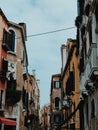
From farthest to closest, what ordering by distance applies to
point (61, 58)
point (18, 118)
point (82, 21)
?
point (61, 58)
point (18, 118)
point (82, 21)

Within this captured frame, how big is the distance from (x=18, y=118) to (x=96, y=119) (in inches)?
699

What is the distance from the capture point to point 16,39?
33.2 metres

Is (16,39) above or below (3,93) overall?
above

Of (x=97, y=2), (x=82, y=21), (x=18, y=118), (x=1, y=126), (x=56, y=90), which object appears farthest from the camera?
(x=56, y=90)

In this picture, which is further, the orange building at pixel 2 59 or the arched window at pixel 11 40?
the arched window at pixel 11 40

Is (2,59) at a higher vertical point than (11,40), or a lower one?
lower

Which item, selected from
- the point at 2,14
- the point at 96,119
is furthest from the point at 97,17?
the point at 2,14

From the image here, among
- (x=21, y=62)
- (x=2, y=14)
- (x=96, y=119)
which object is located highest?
(x=2, y=14)

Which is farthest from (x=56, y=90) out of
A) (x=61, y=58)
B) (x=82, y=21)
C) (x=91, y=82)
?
(x=91, y=82)

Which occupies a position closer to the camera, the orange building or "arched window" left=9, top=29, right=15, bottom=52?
the orange building

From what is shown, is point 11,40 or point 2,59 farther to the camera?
point 11,40

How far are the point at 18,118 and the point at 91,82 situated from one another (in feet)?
58.3

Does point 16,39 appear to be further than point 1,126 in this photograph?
Yes

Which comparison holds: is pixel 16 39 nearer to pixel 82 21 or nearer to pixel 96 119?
pixel 82 21
